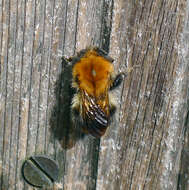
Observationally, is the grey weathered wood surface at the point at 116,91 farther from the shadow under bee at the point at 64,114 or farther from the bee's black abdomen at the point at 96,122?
the bee's black abdomen at the point at 96,122

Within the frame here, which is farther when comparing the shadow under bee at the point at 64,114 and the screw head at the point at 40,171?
the screw head at the point at 40,171

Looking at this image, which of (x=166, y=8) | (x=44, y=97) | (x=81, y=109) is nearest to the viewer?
(x=166, y=8)

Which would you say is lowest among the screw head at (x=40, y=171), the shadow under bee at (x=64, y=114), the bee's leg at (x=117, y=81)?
the screw head at (x=40, y=171)

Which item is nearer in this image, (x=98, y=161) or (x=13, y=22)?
(x=13, y=22)

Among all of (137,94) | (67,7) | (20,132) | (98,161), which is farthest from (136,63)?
(20,132)

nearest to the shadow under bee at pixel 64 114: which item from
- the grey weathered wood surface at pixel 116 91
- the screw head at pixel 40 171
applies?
the grey weathered wood surface at pixel 116 91

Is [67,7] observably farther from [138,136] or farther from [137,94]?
[138,136]

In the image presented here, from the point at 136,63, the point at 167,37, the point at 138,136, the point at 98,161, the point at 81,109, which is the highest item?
the point at 167,37

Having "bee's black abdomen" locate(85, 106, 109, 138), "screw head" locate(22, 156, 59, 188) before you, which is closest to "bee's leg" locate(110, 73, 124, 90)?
"bee's black abdomen" locate(85, 106, 109, 138)
